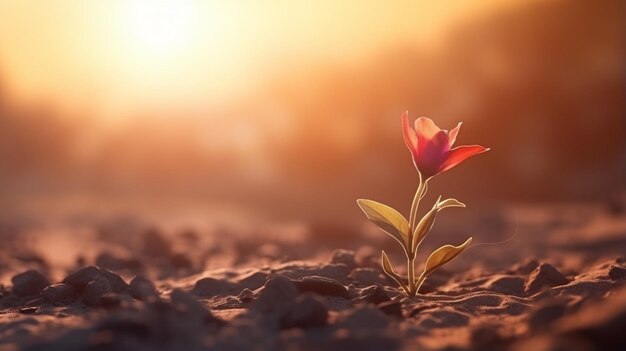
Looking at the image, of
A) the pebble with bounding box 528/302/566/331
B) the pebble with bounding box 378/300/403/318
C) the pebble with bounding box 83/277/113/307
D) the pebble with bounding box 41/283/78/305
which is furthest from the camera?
the pebble with bounding box 41/283/78/305

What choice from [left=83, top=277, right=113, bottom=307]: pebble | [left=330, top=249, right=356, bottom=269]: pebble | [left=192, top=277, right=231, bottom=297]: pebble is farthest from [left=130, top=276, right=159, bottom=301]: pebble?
[left=330, top=249, right=356, bottom=269]: pebble

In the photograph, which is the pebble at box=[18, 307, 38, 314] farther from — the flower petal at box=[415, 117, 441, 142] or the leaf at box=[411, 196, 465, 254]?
the flower petal at box=[415, 117, 441, 142]

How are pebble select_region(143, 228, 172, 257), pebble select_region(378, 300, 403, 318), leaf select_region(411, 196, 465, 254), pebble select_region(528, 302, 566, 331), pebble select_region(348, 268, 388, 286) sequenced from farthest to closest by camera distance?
pebble select_region(143, 228, 172, 257) < pebble select_region(348, 268, 388, 286) < leaf select_region(411, 196, 465, 254) < pebble select_region(378, 300, 403, 318) < pebble select_region(528, 302, 566, 331)

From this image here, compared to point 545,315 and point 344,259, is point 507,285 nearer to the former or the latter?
point 344,259

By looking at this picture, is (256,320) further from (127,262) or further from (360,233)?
(360,233)

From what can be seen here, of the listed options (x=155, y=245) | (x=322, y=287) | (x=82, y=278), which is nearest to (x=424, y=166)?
(x=322, y=287)
